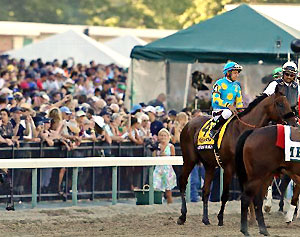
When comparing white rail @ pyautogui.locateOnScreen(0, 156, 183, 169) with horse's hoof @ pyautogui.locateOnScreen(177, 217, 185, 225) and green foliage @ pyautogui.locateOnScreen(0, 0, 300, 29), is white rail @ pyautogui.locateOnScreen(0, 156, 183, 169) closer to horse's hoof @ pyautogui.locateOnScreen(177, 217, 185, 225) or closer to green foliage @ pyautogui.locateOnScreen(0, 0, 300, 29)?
horse's hoof @ pyautogui.locateOnScreen(177, 217, 185, 225)

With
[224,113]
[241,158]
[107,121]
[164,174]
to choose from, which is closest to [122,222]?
[224,113]

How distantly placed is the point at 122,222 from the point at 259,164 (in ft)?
8.23

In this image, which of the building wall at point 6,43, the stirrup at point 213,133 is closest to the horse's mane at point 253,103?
the stirrup at point 213,133

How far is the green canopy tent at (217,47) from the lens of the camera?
1873cm

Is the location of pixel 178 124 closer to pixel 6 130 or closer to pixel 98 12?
pixel 6 130

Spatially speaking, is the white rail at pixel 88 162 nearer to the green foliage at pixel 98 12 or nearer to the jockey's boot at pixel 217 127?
the jockey's boot at pixel 217 127

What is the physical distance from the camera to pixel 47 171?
15.1m

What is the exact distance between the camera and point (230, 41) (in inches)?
755

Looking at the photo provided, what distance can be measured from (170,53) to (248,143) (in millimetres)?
7880

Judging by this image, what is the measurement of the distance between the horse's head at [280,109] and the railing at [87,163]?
3022mm

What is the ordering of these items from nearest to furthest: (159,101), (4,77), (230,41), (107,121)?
(107,121), (230,41), (159,101), (4,77)

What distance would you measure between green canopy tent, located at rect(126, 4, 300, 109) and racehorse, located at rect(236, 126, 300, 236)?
6403mm

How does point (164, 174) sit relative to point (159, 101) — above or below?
below

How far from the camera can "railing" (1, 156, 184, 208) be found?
46.5 feet
